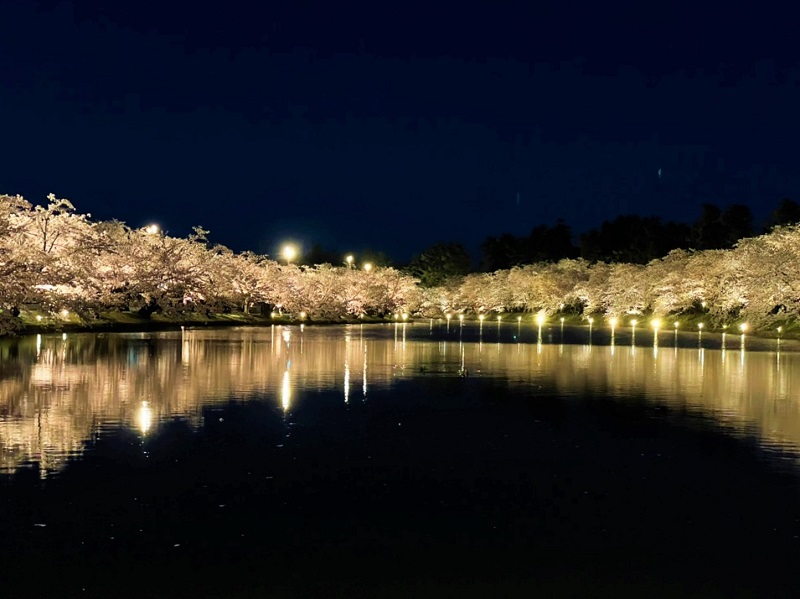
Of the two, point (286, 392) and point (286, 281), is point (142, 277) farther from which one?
point (286, 392)

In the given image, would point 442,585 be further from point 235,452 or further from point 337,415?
point 337,415

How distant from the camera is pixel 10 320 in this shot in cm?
5362

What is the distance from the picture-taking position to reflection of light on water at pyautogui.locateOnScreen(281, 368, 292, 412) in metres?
24.5

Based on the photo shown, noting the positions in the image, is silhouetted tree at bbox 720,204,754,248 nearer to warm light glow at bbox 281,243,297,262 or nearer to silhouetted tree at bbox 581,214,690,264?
silhouetted tree at bbox 581,214,690,264

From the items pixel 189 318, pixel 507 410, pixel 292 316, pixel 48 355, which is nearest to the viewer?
pixel 507 410

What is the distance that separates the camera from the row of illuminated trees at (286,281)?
206ft

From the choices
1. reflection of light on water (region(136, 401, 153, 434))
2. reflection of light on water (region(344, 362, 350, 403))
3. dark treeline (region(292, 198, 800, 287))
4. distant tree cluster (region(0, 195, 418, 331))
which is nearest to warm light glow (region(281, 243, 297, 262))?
distant tree cluster (region(0, 195, 418, 331))

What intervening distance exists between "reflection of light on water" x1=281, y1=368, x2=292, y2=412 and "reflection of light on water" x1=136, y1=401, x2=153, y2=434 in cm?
317

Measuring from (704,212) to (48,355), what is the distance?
363ft

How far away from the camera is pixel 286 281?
117000mm

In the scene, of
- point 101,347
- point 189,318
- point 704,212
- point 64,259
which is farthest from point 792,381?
point 704,212

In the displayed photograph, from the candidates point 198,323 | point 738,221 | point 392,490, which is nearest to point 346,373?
point 392,490

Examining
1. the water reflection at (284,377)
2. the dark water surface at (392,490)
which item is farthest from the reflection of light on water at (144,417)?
the dark water surface at (392,490)

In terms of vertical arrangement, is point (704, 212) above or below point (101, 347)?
above
